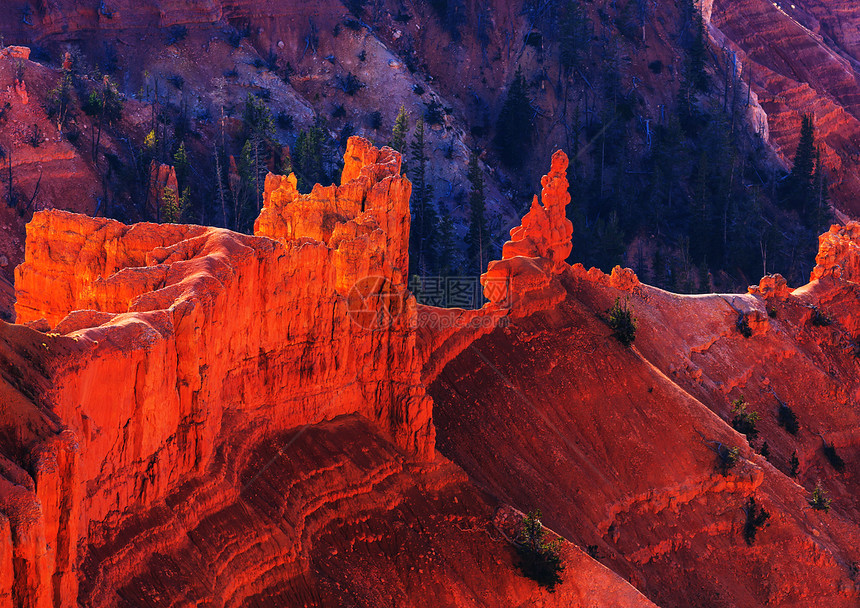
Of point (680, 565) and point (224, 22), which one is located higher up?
point (224, 22)

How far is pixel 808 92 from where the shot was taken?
11181 cm

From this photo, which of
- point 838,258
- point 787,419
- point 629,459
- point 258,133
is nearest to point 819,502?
point 629,459

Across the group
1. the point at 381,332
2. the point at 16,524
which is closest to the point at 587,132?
the point at 381,332

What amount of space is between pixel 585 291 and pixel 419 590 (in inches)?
826

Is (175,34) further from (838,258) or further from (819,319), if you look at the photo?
(819,319)

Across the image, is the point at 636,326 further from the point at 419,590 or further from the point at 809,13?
the point at 809,13

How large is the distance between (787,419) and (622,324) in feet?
39.6

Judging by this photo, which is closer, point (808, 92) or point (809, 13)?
point (808, 92)

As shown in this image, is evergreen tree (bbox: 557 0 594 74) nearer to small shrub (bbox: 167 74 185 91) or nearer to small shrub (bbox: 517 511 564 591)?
small shrub (bbox: 167 74 185 91)

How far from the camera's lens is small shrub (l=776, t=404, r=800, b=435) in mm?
51156

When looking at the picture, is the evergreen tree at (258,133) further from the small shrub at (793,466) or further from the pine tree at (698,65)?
the pine tree at (698,65)

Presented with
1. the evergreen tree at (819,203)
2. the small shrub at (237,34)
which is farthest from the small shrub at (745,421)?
the small shrub at (237,34)

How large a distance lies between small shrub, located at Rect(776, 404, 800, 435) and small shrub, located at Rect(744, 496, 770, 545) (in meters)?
11.3

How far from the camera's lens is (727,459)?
41.1m
